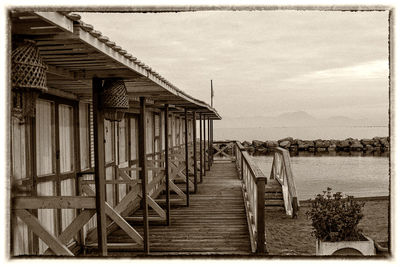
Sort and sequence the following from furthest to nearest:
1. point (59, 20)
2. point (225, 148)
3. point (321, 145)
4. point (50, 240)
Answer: point (321, 145) → point (225, 148) → point (50, 240) → point (59, 20)

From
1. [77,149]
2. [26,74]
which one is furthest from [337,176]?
[26,74]

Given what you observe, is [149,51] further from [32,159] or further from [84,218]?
[32,159]

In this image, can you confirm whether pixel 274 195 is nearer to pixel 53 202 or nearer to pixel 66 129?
pixel 66 129

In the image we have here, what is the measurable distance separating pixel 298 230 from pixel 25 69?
26.7 ft

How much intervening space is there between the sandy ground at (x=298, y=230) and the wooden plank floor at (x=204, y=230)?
35.4 inches

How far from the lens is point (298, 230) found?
9.39 metres

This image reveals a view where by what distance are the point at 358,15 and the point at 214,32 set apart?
990 millimetres

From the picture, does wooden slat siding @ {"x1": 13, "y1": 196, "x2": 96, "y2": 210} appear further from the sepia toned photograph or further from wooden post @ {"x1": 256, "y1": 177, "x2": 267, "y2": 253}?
wooden post @ {"x1": 256, "y1": 177, "x2": 267, "y2": 253}

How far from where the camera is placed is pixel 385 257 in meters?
2.74

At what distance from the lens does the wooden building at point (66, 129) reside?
2.34 meters

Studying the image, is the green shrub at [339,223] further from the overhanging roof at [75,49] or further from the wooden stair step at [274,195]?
the wooden stair step at [274,195]

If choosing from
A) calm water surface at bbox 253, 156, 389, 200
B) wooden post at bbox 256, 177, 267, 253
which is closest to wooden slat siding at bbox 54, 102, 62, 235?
wooden post at bbox 256, 177, 267, 253

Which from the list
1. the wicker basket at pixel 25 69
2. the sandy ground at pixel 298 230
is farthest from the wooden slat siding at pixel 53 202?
the sandy ground at pixel 298 230

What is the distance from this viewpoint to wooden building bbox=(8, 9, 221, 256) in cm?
234
